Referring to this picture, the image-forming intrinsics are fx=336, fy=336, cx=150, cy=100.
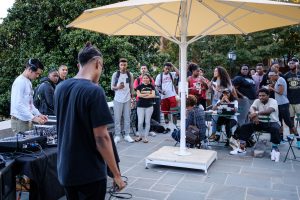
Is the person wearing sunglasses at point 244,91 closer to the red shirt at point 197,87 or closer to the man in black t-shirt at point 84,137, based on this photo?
the red shirt at point 197,87

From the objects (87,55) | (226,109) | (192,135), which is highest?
(87,55)

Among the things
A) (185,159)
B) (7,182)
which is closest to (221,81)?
(185,159)

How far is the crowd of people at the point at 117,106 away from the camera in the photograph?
2.35 metres

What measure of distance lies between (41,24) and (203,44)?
1121cm

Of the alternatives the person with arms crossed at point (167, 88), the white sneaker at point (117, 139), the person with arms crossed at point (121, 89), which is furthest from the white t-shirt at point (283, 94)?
the white sneaker at point (117, 139)

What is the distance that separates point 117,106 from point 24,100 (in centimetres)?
317

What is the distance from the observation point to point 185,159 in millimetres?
5465

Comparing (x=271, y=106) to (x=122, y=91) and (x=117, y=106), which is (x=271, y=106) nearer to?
(x=122, y=91)

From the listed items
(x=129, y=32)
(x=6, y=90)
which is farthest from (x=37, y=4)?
(x=129, y=32)

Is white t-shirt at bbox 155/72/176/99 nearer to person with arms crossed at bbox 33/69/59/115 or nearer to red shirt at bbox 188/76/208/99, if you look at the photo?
red shirt at bbox 188/76/208/99

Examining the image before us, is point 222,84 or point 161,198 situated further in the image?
point 222,84

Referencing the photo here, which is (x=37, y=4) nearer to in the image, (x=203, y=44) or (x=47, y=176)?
(x=47, y=176)

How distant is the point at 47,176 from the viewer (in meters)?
3.73

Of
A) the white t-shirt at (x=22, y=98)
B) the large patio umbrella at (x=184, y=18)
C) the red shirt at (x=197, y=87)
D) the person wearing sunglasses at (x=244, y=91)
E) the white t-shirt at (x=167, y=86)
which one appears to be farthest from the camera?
the white t-shirt at (x=167, y=86)
